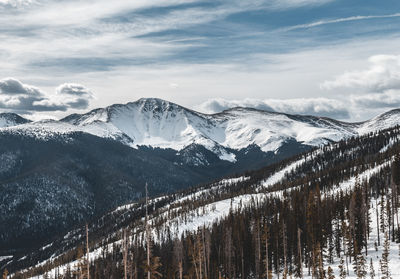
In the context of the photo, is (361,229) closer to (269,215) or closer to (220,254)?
(220,254)

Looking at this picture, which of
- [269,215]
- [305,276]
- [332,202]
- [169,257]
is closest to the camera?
[305,276]

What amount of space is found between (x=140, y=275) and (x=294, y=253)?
172 feet

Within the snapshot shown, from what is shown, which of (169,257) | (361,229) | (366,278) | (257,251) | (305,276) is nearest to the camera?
(366,278)

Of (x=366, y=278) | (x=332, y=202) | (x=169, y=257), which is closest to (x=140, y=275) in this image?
(x=169, y=257)

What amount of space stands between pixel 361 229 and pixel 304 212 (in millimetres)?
31997

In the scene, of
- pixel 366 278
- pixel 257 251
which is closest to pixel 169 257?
pixel 257 251

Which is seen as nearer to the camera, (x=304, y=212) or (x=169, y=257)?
(x=304, y=212)

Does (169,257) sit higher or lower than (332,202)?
lower

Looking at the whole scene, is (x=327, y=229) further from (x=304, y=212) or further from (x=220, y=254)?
(x=220, y=254)

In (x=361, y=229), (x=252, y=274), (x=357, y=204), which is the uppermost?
(x=357, y=204)

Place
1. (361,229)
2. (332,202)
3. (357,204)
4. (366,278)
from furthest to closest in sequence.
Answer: (332,202) → (357,204) → (361,229) → (366,278)

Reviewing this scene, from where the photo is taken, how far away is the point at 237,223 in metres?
131

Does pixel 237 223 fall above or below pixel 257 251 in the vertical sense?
above

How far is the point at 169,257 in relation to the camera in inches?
5625
